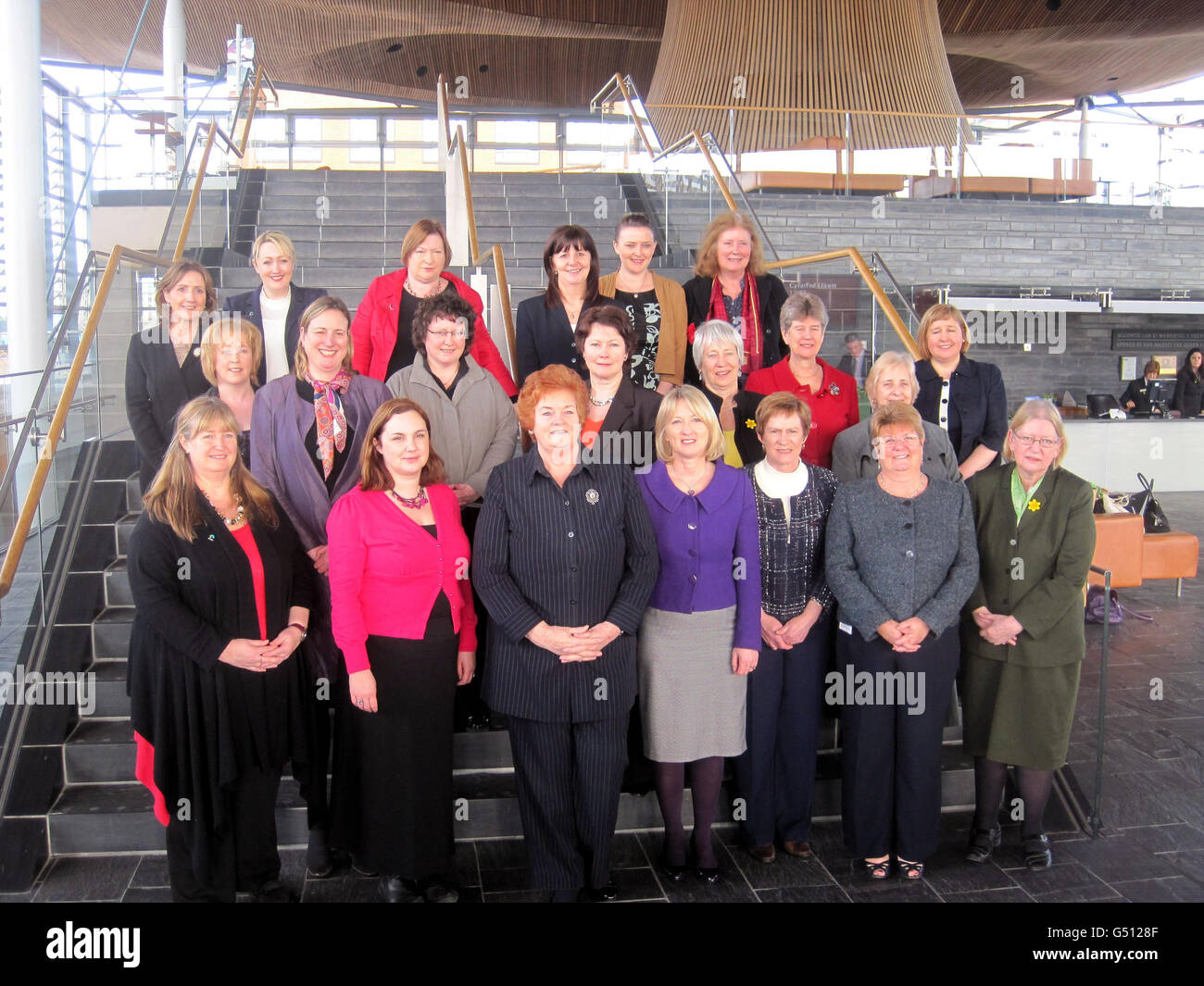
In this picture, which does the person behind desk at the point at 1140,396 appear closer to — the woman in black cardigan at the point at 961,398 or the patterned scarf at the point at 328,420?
the woman in black cardigan at the point at 961,398

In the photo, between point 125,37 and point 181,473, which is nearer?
point 181,473

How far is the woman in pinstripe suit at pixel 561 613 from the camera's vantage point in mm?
3676

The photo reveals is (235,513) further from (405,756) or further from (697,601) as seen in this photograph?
(697,601)

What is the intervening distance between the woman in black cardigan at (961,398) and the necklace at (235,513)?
3.05 meters

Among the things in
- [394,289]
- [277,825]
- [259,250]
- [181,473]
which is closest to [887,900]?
[277,825]

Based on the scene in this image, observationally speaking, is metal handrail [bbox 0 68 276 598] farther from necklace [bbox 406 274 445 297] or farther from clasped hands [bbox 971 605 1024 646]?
clasped hands [bbox 971 605 1024 646]

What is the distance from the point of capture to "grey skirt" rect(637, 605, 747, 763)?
12.7 feet

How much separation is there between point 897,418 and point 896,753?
1.25m

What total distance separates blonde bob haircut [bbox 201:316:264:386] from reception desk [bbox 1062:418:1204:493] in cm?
1112

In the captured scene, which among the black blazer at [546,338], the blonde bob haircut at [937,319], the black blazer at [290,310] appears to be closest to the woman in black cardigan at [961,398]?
the blonde bob haircut at [937,319]

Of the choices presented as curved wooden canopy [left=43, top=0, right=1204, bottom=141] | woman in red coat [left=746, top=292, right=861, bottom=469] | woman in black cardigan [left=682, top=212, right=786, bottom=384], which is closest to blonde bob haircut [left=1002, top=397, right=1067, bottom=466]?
woman in red coat [left=746, top=292, right=861, bottom=469]
